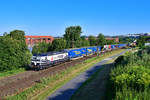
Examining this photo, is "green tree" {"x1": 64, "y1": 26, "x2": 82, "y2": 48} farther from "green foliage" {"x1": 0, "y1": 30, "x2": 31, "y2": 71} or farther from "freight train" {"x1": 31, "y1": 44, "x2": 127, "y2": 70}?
"green foliage" {"x1": 0, "y1": 30, "x2": 31, "y2": 71}

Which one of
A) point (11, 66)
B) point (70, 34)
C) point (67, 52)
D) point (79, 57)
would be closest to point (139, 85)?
point (11, 66)

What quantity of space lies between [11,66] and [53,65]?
349 inches

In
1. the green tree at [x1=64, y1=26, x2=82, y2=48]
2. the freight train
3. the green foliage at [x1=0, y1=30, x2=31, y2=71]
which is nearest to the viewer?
the green foliage at [x1=0, y1=30, x2=31, y2=71]

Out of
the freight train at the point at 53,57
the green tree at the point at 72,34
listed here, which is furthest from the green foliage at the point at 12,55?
the green tree at the point at 72,34

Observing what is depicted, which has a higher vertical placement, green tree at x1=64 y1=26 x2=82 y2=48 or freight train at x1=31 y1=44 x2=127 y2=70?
green tree at x1=64 y1=26 x2=82 y2=48

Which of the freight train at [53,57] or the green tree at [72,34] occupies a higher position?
the green tree at [72,34]

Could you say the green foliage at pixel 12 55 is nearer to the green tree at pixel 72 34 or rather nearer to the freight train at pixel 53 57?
the freight train at pixel 53 57

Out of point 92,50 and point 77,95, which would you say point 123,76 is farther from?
point 92,50

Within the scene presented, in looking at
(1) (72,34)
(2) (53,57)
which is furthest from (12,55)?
(1) (72,34)

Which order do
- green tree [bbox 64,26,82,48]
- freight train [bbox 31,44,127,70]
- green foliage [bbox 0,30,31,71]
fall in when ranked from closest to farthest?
1. green foliage [bbox 0,30,31,71]
2. freight train [bbox 31,44,127,70]
3. green tree [bbox 64,26,82,48]

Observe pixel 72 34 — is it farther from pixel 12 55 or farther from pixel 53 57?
pixel 12 55

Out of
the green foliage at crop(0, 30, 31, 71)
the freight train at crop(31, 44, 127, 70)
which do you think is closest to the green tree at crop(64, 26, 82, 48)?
the freight train at crop(31, 44, 127, 70)

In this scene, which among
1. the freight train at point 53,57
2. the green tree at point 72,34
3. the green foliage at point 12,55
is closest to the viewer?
the green foliage at point 12,55

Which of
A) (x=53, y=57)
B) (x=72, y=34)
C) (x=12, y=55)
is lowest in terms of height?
(x=53, y=57)
